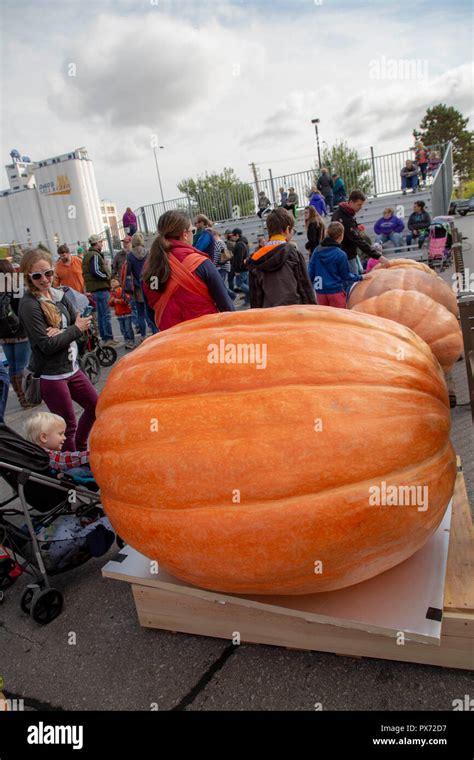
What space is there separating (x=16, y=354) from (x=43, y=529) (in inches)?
161

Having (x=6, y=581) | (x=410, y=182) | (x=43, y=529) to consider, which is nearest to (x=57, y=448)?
(x=43, y=529)

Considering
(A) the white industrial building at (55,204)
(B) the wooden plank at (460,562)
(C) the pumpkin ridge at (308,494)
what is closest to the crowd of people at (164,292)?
(C) the pumpkin ridge at (308,494)

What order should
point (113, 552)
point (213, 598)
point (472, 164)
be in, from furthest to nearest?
point (472, 164) < point (113, 552) < point (213, 598)

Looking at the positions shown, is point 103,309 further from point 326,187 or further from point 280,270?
point 326,187

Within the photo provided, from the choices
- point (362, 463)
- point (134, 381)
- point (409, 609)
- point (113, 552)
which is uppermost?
point (134, 381)

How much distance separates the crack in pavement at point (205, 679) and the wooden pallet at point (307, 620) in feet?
0.22

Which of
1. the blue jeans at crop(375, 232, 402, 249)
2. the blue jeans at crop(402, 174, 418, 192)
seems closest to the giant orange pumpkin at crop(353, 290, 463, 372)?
the blue jeans at crop(375, 232, 402, 249)

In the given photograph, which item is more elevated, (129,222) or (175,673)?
(129,222)

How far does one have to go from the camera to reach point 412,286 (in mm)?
4703

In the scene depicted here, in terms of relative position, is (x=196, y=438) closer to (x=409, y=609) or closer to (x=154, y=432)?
(x=154, y=432)

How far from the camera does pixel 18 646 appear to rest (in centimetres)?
249
